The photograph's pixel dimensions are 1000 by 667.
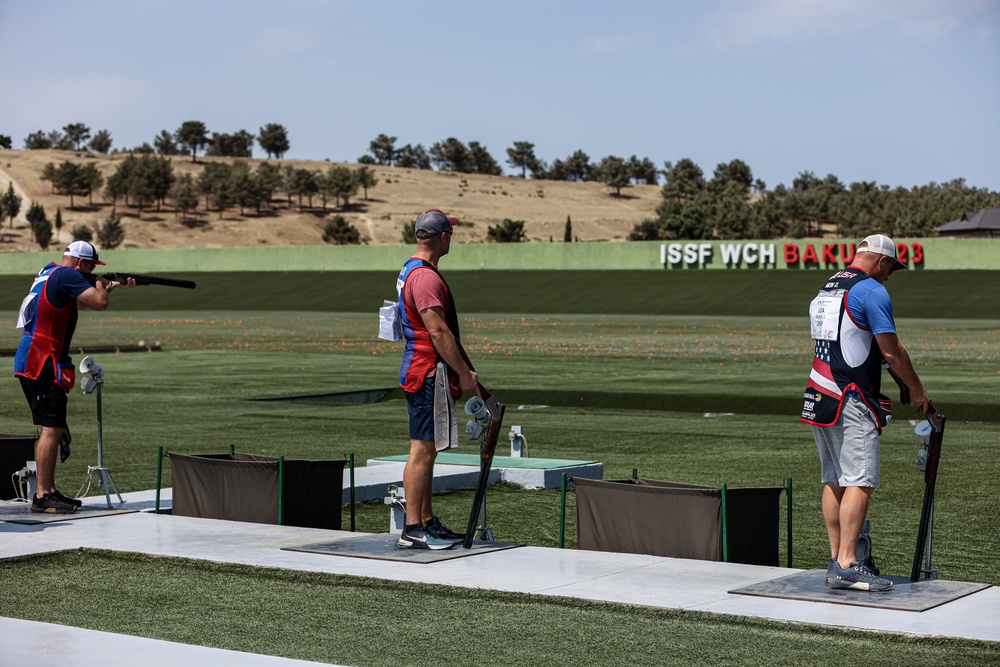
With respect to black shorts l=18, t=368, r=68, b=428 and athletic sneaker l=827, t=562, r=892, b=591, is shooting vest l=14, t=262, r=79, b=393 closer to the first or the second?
black shorts l=18, t=368, r=68, b=428

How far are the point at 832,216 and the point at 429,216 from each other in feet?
554

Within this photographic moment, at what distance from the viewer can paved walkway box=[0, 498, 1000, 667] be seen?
6.52m

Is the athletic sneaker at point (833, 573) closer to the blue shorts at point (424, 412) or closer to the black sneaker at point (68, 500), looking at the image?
the blue shorts at point (424, 412)

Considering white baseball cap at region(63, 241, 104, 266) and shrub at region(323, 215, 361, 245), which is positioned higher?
shrub at region(323, 215, 361, 245)

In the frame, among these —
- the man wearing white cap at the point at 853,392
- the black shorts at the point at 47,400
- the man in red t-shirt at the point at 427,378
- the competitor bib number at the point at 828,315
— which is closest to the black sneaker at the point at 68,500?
the black shorts at the point at 47,400

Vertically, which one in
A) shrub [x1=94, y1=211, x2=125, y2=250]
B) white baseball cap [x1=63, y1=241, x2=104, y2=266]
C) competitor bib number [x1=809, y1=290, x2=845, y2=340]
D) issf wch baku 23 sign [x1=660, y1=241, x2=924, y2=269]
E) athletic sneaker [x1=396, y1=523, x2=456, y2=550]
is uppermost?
shrub [x1=94, y1=211, x2=125, y2=250]

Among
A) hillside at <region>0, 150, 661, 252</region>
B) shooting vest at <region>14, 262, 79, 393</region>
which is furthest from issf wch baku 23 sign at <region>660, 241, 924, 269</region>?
hillside at <region>0, 150, 661, 252</region>

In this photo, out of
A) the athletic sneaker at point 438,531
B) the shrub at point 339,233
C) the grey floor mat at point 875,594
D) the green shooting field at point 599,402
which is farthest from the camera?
the shrub at point 339,233

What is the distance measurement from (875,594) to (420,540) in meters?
2.88

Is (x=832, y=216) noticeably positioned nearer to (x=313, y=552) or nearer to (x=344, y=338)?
(x=344, y=338)

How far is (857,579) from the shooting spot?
773cm

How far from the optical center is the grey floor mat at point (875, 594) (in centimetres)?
745

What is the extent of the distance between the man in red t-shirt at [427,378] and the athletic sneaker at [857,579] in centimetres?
253

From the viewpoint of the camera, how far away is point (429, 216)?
9164 mm
